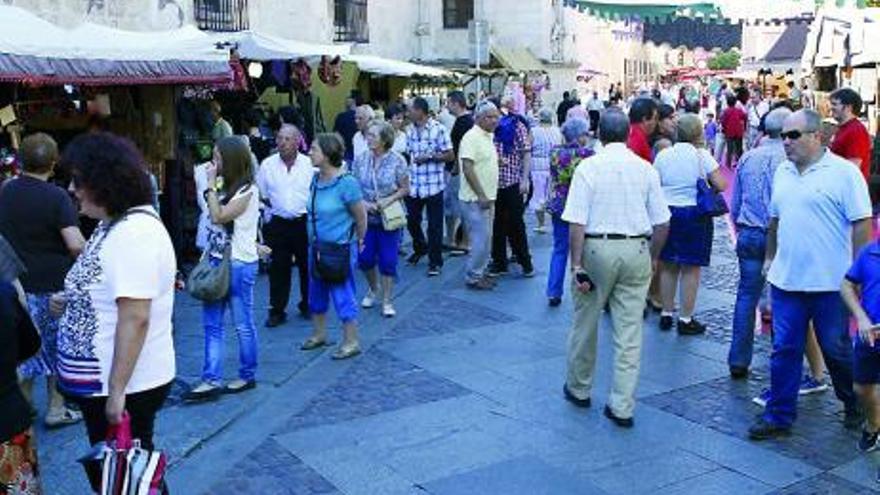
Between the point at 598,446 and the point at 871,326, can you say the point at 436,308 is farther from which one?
the point at 871,326

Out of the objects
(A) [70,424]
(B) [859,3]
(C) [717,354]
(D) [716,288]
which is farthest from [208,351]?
(B) [859,3]

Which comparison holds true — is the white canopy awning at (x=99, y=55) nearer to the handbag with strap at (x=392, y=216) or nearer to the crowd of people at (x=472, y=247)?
the crowd of people at (x=472, y=247)

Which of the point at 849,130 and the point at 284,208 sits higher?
the point at 849,130

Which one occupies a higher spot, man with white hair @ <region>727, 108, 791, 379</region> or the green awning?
the green awning

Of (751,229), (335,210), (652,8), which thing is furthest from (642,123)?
(652,8)

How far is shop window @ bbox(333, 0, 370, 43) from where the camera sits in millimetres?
21266

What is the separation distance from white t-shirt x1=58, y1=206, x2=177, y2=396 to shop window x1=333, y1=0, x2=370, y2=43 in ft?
57.9

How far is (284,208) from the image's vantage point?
27.3ft

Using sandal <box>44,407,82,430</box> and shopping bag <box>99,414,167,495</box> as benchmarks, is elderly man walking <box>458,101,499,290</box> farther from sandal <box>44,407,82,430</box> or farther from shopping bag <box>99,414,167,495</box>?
shopping bag <box>99,414,167,495</box>

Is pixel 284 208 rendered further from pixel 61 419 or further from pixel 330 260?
pixel 61 419

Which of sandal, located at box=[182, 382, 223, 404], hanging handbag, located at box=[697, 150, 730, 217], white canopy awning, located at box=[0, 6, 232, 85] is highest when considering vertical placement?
white canopy awning, located at box=[0, 6, 232, 85]

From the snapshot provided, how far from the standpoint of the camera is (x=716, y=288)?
972 cm

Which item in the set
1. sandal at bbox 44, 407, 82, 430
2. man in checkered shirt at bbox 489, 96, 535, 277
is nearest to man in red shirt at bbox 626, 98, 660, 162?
man in checkered shirt at bbox 489, 96, 535, 277

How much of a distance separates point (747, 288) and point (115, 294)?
14.5 feet
